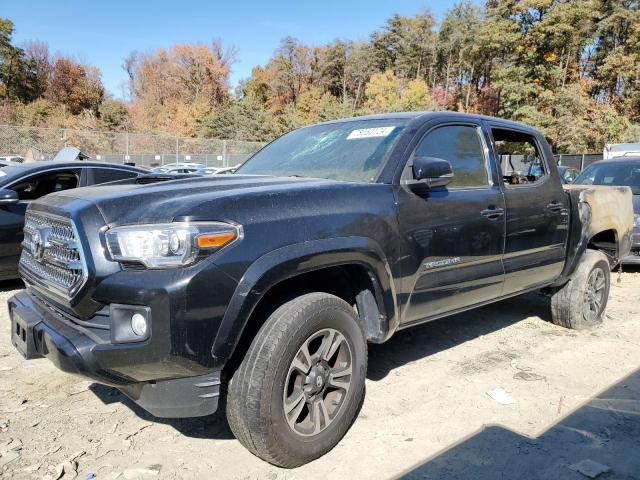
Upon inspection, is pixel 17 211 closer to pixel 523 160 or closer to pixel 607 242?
pixel 523 160

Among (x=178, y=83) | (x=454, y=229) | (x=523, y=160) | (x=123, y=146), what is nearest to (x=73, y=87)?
(x=178, y=83)

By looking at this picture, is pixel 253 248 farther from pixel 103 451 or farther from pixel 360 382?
pixel 103 451

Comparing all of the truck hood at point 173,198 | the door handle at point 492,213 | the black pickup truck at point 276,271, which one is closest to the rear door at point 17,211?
the black pickup truck at point 276,271

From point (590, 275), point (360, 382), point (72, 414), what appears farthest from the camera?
point (590, 275)

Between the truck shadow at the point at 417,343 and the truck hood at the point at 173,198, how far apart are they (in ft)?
4.67

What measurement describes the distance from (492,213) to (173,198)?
2328 mm

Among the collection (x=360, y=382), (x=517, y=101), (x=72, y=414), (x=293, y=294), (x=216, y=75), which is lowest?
(x=72, y=414)

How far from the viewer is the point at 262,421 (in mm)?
2449

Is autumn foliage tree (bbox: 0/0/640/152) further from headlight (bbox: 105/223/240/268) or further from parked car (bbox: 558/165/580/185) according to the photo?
headlight (bbox: 105/223/240/268)

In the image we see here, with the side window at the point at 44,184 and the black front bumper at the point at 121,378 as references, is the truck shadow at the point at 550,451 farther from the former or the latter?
the side window at the point at 44,184

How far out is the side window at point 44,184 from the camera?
20.1 feet

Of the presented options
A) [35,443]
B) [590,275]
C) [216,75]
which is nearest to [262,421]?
[35,443]

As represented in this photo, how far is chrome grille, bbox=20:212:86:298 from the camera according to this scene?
7.98 ft

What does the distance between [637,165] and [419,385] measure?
676 cm
